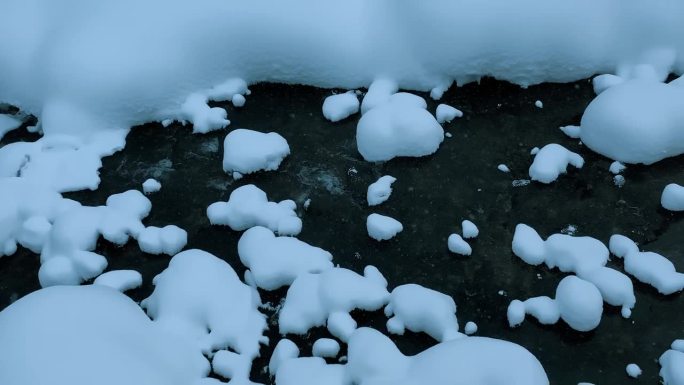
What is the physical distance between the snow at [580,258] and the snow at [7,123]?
210cm

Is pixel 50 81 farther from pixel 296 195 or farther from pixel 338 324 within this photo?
pixel 338 324

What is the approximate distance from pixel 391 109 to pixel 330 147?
0.29 metres

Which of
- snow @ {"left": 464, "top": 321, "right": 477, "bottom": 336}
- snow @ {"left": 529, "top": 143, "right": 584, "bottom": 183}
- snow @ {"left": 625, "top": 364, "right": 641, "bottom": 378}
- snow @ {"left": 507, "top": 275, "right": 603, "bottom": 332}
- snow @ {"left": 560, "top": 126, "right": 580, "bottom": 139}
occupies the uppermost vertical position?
snow @ {"left": 560, "top": 126, "right": 580, "bottom": 139}

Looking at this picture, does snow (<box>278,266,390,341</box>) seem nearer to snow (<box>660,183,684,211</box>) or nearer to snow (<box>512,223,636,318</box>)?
snow (<box>512,223,636,318</box>)

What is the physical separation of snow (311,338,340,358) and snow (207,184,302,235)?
0.45 meters

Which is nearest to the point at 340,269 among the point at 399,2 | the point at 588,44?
the point at 399,2

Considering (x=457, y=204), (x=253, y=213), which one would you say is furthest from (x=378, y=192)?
(x=253, y=213)

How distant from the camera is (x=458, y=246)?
214 centimetres

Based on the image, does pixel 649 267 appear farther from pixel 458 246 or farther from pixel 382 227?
pixel 382 227

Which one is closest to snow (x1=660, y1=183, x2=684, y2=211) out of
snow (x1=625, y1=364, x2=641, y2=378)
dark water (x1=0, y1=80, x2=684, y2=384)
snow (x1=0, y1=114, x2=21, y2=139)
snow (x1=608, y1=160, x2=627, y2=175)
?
dark water (x1=0, y1=80, x2=684, y2=384)

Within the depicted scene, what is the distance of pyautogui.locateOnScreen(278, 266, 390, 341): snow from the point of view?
6.37ft

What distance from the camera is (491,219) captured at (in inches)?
88.3

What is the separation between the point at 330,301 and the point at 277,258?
9.4 inches

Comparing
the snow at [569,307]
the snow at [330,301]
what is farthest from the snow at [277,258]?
the snow at [569,307]
